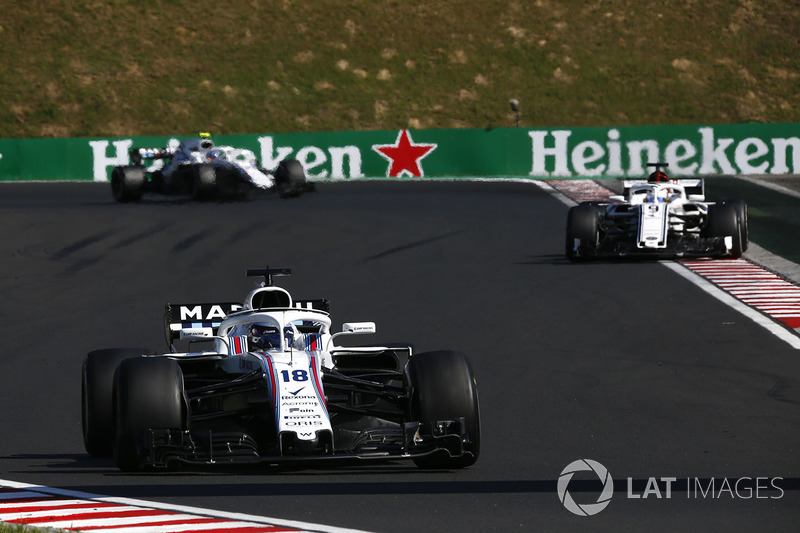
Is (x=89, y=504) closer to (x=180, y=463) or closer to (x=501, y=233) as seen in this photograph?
(x=180, y=463)

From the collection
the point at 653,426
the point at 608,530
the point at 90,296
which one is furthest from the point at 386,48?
the point at 608,530

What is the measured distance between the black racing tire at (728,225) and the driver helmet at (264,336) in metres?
14.2

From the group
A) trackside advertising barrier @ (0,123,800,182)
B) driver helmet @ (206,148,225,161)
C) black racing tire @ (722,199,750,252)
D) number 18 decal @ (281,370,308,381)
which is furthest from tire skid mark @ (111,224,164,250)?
number 18 decal @ (281,370,308,381)

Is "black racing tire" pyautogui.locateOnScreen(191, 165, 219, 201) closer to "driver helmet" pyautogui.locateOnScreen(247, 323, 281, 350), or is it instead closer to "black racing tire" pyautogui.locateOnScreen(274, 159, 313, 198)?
"black racing tire" pyautogui.locateOnScreen(274, 159, 313, 198)

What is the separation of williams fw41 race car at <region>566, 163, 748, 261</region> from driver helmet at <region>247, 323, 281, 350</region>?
13072mm

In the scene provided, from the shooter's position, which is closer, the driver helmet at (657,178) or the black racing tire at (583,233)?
the black racing tire at (583,233)

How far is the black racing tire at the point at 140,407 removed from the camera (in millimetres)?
10477

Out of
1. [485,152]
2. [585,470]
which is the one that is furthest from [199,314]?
[485,152]

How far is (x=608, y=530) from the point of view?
8.66 meters

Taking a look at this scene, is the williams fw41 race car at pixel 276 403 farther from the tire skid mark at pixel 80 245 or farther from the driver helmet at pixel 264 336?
the tire skid mark at pixel 80 245

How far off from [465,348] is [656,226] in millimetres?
8370

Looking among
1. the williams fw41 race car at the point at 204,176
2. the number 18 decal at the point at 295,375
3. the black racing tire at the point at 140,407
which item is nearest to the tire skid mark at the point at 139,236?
the williams fw41 race car at the point at 204,176

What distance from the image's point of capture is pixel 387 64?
190 ft

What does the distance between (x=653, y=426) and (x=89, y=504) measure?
5.22 metres
